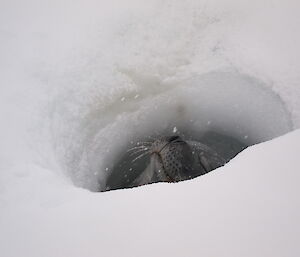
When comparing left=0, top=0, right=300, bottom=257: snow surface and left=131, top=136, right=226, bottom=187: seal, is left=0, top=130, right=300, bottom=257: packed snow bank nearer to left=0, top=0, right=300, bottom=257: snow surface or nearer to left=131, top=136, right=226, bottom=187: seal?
left=0, top=0, right=300, bottom=257: snow surface

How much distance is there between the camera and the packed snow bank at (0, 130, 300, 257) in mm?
838

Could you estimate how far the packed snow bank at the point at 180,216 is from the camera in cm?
84

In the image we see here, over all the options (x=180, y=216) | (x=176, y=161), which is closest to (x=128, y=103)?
(x=176, y=161)

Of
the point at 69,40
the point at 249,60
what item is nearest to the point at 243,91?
the point at 249,60

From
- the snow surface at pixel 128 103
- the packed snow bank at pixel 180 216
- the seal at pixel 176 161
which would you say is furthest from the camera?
the seal at pixel 176 161

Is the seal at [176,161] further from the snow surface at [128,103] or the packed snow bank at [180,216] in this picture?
the packed snow bank at [180,216]

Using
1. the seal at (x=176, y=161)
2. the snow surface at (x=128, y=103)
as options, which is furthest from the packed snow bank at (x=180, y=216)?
the seal at (x=176, y=161)

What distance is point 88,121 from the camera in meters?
1.60

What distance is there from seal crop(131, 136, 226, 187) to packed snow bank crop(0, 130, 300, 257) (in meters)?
0.74

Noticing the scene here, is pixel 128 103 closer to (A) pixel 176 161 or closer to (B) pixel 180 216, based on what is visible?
Result: (A) pixel 176 161

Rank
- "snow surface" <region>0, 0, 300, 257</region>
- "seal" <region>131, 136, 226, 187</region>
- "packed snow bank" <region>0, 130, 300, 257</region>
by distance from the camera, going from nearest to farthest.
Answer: "packed snow bank" <region>0, 130, 300, 257</region>
"snow surface" <region>0, 0, 300, 257</region>
"seal" <region>131, 136, 226, 187</region>

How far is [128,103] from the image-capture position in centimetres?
170

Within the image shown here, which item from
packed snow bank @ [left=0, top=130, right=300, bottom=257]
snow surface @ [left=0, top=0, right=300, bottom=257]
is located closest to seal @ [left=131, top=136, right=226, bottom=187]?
snow surface @ [left=0, top=0, right=300, bottom=257]

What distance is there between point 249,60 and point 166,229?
0.96 m
